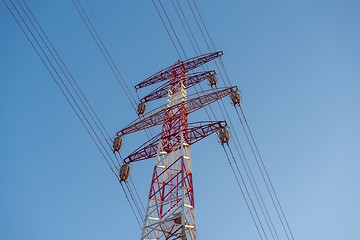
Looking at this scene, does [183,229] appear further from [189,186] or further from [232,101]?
[232,101]

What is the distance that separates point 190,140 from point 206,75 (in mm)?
6007

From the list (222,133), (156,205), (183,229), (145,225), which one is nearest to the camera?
(183,229)

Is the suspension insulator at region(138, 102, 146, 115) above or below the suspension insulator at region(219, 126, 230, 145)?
above

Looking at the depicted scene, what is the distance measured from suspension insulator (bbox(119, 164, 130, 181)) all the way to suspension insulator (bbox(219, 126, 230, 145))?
166 inches

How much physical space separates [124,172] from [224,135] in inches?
180

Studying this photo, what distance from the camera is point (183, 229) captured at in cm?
1146

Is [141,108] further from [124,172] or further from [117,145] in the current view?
[124,172]

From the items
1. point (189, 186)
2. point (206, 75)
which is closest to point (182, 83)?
point (206, 75)

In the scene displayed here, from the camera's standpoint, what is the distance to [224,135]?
593 inches

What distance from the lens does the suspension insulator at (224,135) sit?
1502cm

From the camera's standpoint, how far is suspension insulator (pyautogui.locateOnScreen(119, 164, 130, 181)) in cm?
1546

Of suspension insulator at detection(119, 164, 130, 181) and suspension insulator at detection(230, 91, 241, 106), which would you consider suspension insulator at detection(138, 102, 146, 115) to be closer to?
suspension insulator at detection(119, 164, 130, 181)

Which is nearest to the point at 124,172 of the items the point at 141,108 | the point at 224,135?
the point at 224,135

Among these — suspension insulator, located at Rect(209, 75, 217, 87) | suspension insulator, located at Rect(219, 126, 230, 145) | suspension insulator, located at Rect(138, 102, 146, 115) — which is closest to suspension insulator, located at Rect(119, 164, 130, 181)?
suspension insulator, located at Rect(219, 126, 230, 145)
